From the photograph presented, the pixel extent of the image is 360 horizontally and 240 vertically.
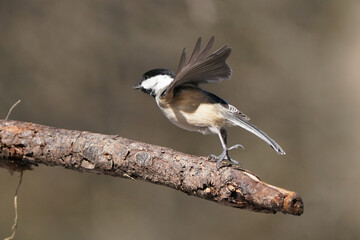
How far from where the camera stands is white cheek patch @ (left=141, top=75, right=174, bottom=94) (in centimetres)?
→ 220

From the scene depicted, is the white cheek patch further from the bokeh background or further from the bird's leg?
the bokeh background

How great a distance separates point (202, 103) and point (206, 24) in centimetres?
233

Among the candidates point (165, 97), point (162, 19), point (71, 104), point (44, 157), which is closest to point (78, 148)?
point (44, 157)

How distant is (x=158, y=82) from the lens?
2.22 metres

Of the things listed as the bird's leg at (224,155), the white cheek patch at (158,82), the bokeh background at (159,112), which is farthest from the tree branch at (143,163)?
the bokeh background at (159,112)

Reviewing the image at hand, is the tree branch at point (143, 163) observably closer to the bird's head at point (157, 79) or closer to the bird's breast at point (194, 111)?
the bird's breast at point (194, 111)

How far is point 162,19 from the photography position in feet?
14.0

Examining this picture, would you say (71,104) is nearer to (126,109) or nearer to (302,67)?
(126,109)

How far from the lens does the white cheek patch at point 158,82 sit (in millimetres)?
2203

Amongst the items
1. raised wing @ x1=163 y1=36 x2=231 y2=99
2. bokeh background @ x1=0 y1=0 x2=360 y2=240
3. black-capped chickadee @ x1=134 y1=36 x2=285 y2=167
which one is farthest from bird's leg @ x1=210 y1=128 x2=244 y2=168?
bokeh background @ x1=0 y1=0 x2=360 y2=240

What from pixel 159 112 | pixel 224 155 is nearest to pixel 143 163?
pixel 224 155

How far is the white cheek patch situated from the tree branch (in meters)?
0.38

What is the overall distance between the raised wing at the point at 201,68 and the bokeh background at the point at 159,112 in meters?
2.13

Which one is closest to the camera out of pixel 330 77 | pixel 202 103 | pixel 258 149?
pixel 202 103
